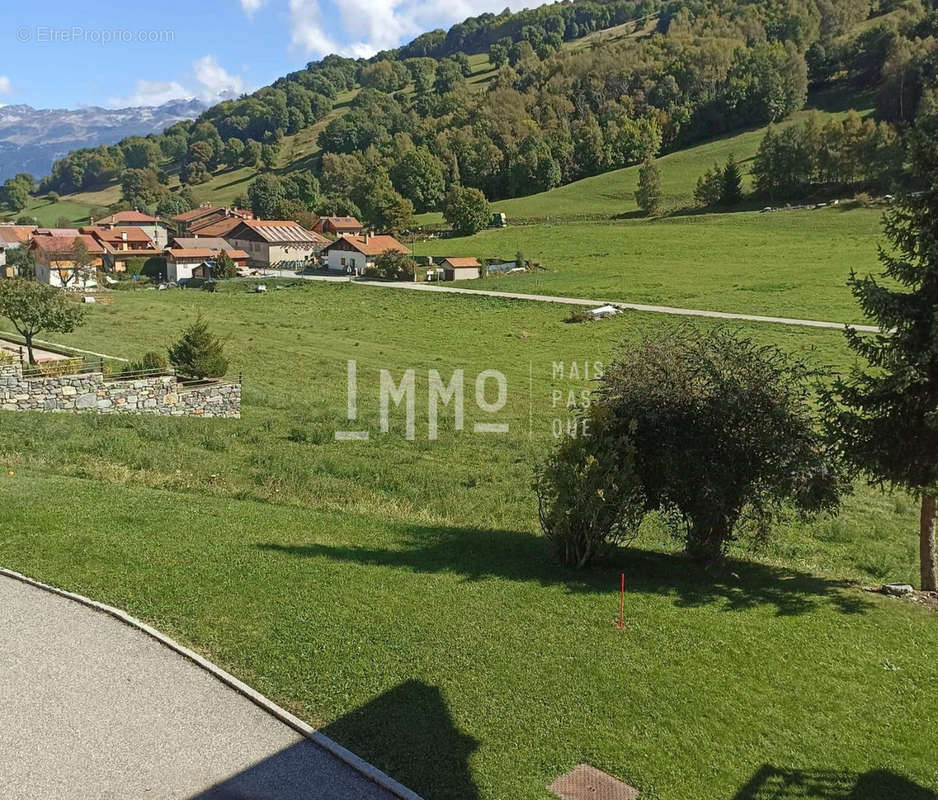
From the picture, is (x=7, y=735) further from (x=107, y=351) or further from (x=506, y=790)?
(x=107, y=351)

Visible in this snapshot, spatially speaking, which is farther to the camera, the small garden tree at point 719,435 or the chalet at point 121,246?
the chalet at point 121,246

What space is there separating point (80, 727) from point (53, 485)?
872 centimetres

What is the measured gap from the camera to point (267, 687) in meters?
8.06

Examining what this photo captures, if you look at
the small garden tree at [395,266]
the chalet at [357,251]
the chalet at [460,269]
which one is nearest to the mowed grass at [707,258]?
the chalet at [460,269]

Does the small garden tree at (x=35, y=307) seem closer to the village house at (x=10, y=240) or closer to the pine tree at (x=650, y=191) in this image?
the village house at (x=10, y=240)

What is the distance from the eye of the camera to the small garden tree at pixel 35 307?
25453 mm

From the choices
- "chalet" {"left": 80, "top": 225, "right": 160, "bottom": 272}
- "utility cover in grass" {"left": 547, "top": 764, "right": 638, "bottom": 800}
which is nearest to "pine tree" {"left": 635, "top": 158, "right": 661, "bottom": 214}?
"chalet" {"left": 80, "top": 225, "right": 160, "bottom": 272}

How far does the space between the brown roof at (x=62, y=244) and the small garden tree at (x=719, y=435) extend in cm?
8434

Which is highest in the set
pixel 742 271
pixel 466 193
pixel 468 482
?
pixel 466 193

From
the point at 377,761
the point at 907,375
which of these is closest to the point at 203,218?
the point at 907,375

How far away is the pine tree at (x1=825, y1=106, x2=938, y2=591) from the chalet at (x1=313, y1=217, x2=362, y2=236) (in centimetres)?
9565

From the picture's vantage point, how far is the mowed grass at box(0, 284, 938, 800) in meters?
7.14

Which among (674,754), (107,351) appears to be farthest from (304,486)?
(107,351)

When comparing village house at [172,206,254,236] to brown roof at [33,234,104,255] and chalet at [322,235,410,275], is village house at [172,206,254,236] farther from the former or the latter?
chalet at [322,235,410,275]
